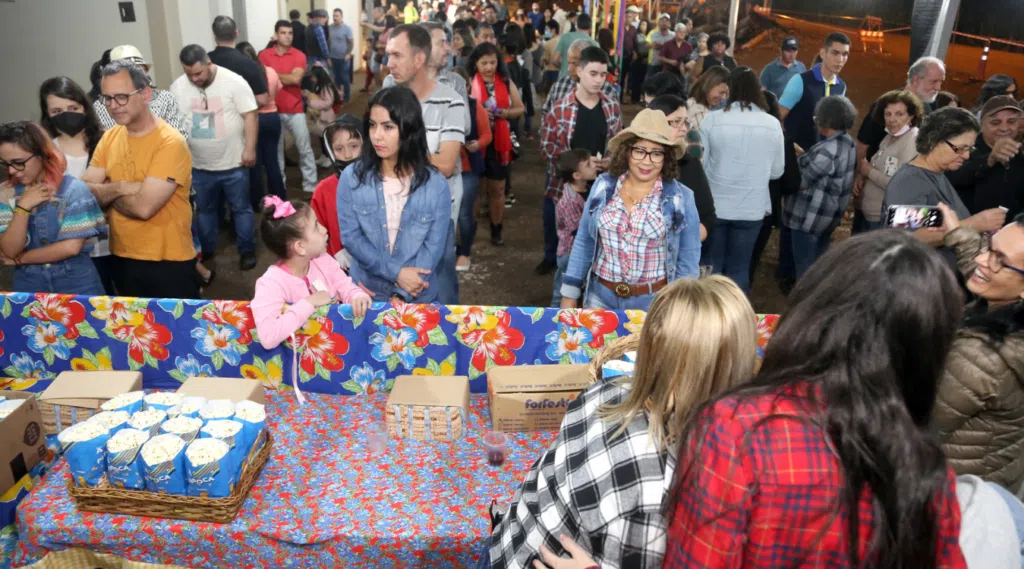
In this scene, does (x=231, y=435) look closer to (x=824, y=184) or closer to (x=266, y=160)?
(x=824, y=184)

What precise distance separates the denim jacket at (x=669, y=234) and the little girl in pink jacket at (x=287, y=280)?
0.95m

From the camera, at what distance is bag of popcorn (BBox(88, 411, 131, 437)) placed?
2148 mm

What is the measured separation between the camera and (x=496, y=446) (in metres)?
2.41

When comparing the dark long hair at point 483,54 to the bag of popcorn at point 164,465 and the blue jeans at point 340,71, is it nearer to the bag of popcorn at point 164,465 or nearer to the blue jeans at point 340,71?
the bag of popcorn at point 164,465

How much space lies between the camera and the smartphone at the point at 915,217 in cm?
338

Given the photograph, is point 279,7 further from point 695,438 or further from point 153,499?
point 695,438

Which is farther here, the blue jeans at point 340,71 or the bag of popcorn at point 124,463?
the blue jeans at point 340,71

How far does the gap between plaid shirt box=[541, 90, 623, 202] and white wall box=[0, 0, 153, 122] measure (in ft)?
15.5

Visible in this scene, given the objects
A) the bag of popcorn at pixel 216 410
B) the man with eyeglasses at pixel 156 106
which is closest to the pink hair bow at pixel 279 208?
the bag of popcorn at pixel 216 410

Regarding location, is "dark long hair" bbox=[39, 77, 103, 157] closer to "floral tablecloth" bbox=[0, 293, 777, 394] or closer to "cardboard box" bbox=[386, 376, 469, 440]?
"floral tablecloth" bbox=[0, 293, 777, 394]

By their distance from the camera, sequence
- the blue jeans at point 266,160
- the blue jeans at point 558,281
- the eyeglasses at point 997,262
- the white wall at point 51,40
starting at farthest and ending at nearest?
the white wall at point 51,40
the blue jeans at point 266,160
the blue jeans at point 558,281
the eyeglasses at point 997,262

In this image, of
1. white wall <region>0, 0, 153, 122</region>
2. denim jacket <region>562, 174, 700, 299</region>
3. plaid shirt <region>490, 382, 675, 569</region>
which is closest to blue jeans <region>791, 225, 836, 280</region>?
denim jacket <region>562, 174, 700, 299</region>

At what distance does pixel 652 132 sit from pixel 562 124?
225 centimetres

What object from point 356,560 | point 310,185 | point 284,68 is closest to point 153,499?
point 356,560
